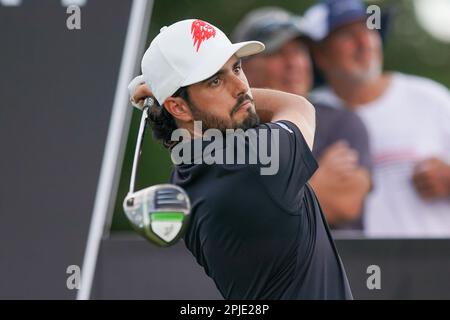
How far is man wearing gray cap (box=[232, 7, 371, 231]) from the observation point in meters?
4.57

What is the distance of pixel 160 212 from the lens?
1891mm

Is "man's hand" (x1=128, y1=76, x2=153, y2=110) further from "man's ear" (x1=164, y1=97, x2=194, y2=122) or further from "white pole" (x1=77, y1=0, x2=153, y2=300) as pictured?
"white pole" (x1=77, y1=0, x2=153, y2=300)

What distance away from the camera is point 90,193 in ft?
13.9

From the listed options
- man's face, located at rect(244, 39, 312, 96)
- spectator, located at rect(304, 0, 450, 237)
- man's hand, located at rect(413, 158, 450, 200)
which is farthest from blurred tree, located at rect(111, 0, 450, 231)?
man's hand, located at rect(413, 158, 450, 200)

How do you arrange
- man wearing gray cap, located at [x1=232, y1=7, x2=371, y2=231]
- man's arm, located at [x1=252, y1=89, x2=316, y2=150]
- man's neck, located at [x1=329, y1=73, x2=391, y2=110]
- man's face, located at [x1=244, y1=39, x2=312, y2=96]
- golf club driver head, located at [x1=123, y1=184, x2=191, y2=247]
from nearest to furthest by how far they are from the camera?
golf club driver head, located at [x1=123, y1=184, x2=191, y2=247] < man's arm, located at [x1=252, y1=89, x2=316, y2=150] < man wearing gray cap, located at [x1=232, y1=7, x2=371, y2=231] < man's face, located at [x1=244, y1=39, x2=312, y2=96] < man's neck, located at [x1=329, y1=73, x2=391, y2=110]

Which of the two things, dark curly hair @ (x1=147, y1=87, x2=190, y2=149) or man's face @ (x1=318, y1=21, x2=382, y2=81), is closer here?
dark curly hair @ (x1=147, y1=87, x2=190, y2=149)

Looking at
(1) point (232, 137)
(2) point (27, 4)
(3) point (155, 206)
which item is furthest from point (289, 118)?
(2) point (27, 4)

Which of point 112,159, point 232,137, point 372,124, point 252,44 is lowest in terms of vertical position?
point 232,137

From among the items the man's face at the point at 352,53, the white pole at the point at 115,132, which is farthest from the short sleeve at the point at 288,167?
the man's face at the point at 352,53

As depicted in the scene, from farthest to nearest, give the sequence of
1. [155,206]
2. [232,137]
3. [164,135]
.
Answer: [164,135] → [232,137] → [155,206]

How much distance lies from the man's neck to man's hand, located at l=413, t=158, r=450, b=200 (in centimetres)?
41

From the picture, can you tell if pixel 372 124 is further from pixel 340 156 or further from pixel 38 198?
pixel 38 198

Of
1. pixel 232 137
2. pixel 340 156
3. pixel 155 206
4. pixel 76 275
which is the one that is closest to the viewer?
pixel 155 206

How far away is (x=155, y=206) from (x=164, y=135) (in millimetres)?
381
